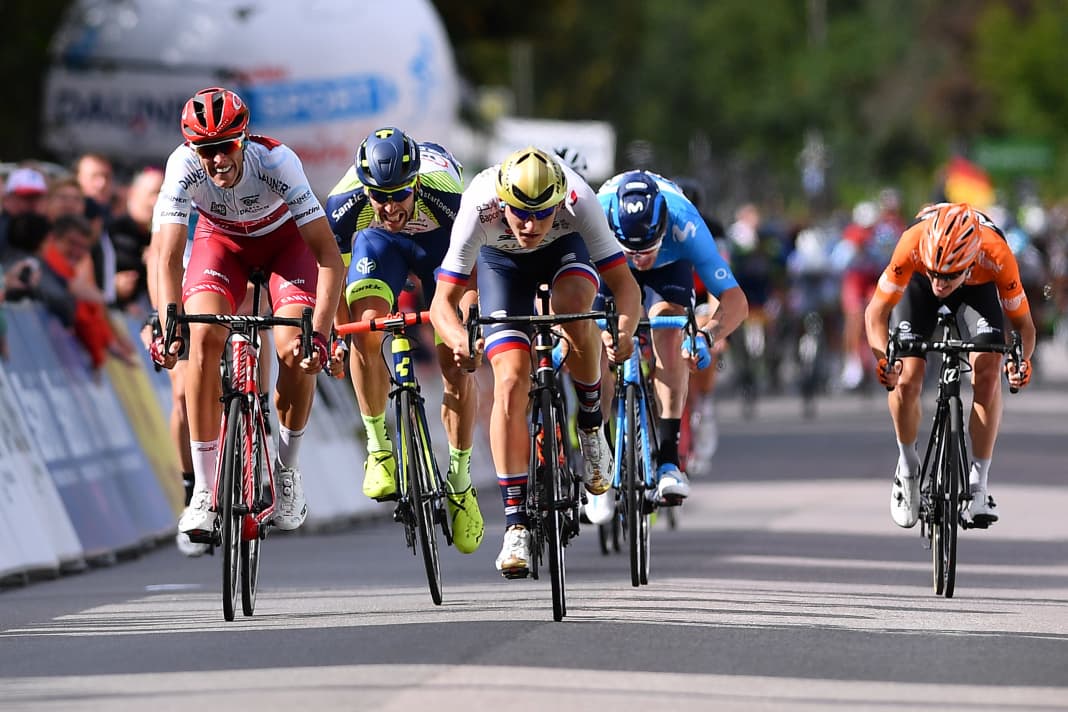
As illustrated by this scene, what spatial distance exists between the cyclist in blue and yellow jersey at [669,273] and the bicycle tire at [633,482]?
0.20 m

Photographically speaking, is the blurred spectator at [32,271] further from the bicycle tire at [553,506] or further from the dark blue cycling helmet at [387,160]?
the bicycle tire at [553,506]

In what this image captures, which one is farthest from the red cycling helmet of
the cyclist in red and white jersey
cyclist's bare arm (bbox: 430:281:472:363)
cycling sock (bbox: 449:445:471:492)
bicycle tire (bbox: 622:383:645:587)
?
bicycle tire (bbox: 622:383:645:587)

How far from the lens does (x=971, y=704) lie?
8.63 m

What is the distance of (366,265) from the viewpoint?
12062 mm

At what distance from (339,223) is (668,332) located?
228 cm

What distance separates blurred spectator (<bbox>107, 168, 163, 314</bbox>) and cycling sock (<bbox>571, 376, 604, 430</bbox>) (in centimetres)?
469

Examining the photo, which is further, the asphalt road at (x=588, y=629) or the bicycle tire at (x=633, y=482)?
the bicycle tire at (x=633, y=482)

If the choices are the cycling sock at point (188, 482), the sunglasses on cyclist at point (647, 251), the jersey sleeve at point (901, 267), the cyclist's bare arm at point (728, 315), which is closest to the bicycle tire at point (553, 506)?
the jersey sleeve at point (901, 267)

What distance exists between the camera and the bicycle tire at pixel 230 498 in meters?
10.8

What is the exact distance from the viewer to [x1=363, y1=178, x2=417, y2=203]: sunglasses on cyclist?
1138 cm

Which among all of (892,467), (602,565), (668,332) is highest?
(668,332)

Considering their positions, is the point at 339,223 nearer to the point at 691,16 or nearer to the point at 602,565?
the point at 602,565

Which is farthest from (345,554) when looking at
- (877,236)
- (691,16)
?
(691,16)

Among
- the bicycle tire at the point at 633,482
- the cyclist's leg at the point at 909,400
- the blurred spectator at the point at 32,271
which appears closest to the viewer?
the bicycle tire at the point at 633,482
